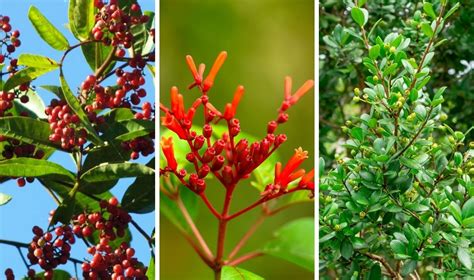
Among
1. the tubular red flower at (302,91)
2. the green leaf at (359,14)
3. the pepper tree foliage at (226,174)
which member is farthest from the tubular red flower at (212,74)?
the green leaf at (359,14)

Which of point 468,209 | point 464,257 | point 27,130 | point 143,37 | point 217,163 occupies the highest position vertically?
point 143,37

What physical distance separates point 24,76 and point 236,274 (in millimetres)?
1037

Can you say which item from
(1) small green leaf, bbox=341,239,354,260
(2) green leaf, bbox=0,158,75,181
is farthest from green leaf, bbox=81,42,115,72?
(1) small green leaf, bbox=341,239,354,260

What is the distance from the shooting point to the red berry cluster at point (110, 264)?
2.51 m

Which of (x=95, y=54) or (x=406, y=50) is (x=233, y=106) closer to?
(x=95, y=54)

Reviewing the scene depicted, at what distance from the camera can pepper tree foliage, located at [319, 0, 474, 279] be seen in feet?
7.60

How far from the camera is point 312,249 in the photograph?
2436 mm

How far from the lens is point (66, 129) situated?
2.54 meters

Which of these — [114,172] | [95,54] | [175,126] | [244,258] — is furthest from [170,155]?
[95,54]

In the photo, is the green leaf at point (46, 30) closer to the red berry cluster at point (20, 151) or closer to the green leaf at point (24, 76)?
the green leaf at point (24, 76)

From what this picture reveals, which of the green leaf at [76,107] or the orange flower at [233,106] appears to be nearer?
the orange flower at [233,106]

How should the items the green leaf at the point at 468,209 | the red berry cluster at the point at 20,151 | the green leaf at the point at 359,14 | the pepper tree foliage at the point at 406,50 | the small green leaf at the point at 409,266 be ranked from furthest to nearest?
the pepper tree foliage at the point at 406,50 < the red berry cluster at the point at 20,151 < the green leaf at the point at 359,14 < the small green leaf at the point at 409,266 < the green leaf at the point at 468,209

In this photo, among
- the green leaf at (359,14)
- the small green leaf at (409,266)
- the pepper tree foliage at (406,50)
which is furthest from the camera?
the pepper tree foliage at (406,50)

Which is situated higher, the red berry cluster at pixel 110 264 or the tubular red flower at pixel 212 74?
the tubular red flower at pixel 212 74
